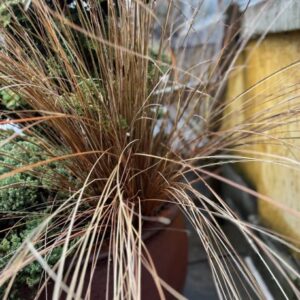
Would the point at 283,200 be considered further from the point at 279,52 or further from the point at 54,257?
the point at 54,257

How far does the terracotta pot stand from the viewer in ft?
2.75

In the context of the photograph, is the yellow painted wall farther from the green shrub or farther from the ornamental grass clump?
the green shrub

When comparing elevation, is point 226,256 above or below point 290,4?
below

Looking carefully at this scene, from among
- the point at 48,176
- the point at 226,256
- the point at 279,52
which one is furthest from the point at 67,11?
the point at 226,256

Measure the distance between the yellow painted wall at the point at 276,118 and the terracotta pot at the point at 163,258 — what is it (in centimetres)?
24

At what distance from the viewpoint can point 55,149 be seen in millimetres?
900

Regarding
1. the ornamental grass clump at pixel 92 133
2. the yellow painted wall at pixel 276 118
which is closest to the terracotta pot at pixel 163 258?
the ornamental grass clump at pixel 92 133

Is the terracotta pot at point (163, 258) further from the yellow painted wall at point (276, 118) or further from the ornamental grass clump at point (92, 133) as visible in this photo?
the yellow painted wall at point (276, 118)

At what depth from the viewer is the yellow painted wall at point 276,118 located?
901 mm

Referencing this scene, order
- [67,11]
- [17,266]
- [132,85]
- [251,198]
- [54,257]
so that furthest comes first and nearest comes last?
1. [251,198]
2. [67,11]
3. [132,85]
4. [54,257]
5. [17,266]

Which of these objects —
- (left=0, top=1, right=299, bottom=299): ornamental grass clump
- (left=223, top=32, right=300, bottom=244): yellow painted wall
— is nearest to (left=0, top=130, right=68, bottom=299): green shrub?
(left=0, top=1, right=299, bottom=299): ornamental grass clump

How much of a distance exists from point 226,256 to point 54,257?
0.33 meters

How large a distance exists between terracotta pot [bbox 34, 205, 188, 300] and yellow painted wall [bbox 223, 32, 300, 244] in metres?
0.24

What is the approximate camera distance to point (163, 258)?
949mm
